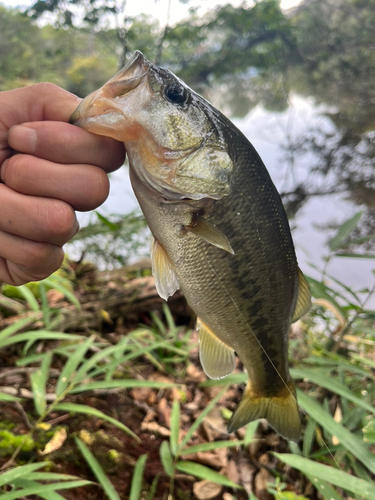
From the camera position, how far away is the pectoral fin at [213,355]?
1.23m

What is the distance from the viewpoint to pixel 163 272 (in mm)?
1116

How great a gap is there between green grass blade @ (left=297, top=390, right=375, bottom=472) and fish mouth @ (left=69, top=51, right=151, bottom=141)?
144cm

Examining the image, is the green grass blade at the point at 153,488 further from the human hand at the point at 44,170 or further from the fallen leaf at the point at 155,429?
the human hand at the point at 44,170

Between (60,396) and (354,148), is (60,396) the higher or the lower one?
the lower one

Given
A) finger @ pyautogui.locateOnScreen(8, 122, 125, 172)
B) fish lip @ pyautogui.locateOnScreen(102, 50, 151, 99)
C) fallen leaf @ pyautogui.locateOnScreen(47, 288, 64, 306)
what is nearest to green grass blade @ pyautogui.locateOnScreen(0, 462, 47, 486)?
finger @ pyautogui.locateOnScreen(8, 122, 125, 172)

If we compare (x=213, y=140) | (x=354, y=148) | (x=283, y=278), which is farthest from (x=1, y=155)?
(x=354, y=148)

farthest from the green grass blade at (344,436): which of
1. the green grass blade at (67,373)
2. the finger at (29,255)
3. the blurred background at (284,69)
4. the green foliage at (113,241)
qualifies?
the blurred background at (284,69)

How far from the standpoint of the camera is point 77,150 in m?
0.89

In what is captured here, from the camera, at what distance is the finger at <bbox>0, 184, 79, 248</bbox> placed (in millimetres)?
872

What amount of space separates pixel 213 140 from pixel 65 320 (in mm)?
1757

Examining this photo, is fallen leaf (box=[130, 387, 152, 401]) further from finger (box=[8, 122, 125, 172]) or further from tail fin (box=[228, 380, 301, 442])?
finger (box=[8, 122, 125, 172])

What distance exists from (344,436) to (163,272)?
109cm

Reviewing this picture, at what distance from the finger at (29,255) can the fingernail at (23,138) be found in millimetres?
267

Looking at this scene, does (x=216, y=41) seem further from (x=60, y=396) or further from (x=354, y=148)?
(x=60, y=396)
